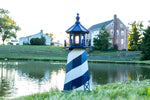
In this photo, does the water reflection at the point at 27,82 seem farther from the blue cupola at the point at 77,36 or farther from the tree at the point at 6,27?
the tree at the point at 6,27

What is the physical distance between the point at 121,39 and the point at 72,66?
48.7 meters

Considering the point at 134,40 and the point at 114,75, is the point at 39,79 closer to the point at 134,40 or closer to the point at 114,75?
the point at 114,75

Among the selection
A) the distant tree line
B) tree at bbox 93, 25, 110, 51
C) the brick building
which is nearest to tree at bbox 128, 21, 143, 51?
the distant tree line

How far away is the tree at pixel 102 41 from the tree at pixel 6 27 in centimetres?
2395

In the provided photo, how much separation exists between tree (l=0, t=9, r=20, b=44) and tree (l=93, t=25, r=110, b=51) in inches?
943

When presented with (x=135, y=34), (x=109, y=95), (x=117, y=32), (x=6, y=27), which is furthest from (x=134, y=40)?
(x=109, y=95)

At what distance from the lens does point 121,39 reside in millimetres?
53688

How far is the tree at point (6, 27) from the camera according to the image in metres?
54.8

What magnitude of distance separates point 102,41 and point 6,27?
93.0ft

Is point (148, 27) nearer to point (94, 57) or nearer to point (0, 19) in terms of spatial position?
point (94, 57)

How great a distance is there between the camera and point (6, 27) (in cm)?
5547

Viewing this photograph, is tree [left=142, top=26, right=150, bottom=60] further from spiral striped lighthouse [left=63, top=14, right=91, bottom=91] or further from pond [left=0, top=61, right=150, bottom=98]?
spiral striped lighthouse [left=63, top=14, right=91, bottom=91]

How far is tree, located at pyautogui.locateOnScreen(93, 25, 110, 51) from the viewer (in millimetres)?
48862

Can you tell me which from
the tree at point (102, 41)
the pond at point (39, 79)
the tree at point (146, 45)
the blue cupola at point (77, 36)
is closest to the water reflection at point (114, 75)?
the pond at point (39, 79)
